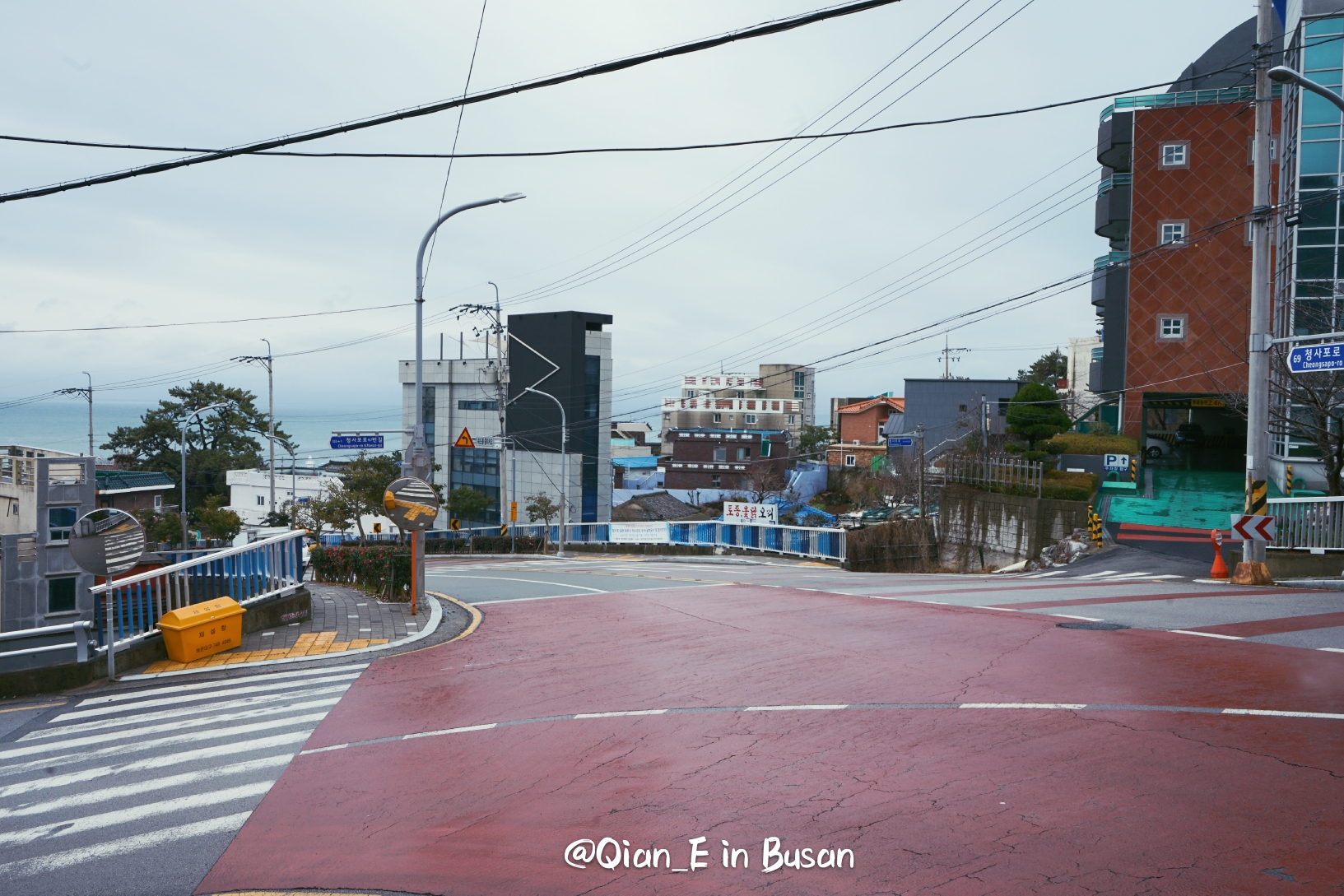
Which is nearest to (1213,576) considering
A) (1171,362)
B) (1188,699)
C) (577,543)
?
(1188,699)

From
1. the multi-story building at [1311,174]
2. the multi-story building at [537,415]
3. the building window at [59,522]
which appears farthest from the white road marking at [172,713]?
the multi-story building at [537,415]

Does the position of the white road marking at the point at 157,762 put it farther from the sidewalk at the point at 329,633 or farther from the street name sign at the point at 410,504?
the street name sign at the point at 410,504

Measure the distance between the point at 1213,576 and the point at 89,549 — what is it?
2051 centimetres

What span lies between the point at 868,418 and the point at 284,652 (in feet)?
293

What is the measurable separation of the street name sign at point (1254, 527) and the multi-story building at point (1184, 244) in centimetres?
2779

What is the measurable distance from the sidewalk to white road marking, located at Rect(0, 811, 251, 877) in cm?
563

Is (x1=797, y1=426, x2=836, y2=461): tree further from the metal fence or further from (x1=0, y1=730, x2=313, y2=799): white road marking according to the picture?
(x1=0, y1=730, x2=313, y2=799): white road marking

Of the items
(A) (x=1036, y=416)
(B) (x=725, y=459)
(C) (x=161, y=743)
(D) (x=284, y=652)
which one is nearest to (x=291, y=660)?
(D) (x=284, y=652)

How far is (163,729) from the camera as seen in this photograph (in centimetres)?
904

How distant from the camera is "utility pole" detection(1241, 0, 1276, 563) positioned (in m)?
16.8

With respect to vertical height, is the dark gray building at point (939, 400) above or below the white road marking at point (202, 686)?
above

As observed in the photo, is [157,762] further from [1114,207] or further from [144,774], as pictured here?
[1114,207]

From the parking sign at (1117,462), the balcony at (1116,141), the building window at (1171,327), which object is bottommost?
the parking sign at (1117,462)

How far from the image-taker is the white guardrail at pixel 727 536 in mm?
36875
